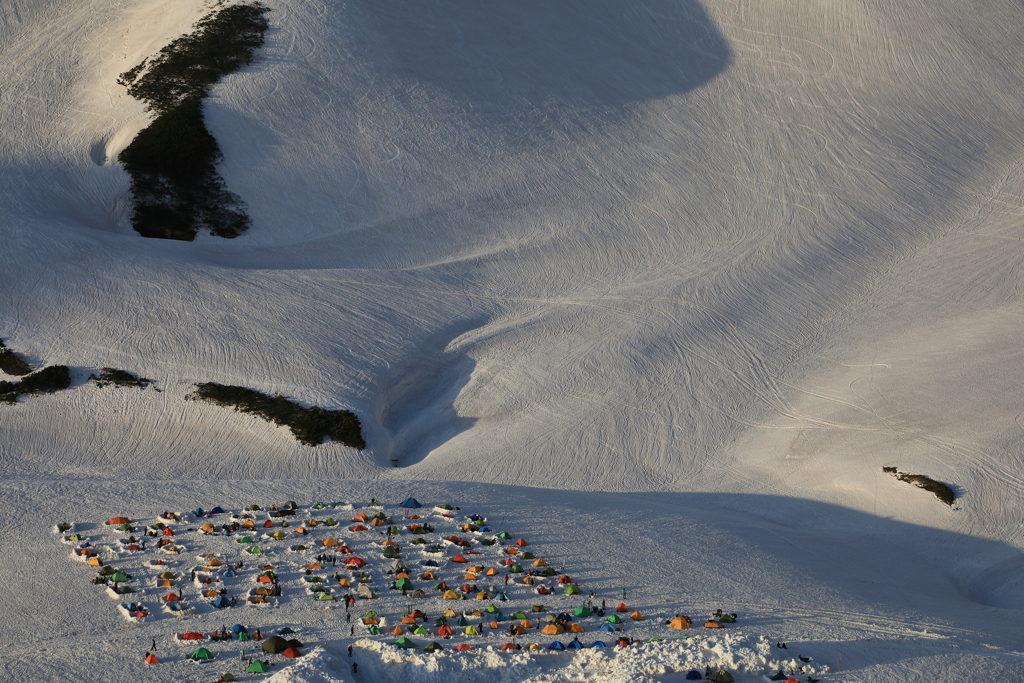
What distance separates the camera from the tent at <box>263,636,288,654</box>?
1056 inches

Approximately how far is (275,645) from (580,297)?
32315 mm

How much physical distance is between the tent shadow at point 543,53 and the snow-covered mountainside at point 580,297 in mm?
280

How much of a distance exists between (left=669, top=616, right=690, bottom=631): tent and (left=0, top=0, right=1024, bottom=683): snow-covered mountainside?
8.00 feet

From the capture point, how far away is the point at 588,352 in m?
52.1

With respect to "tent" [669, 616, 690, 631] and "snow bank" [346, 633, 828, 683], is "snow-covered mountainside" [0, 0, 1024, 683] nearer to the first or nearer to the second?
"snow bank" [346, 633, 828, 683]

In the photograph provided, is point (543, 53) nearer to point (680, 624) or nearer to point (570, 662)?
point (680, 624)

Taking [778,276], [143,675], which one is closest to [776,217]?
[778,276]

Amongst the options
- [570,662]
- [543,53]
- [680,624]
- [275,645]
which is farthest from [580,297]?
[275,645]

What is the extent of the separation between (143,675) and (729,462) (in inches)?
1123

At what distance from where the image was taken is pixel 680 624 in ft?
99.9

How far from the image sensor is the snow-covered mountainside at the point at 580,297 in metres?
37.4

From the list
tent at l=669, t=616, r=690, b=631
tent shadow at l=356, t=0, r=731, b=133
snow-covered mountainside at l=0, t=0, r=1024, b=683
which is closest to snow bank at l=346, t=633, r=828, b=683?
snow-covered mountainside at l=0, t=0, r=1024, b=683

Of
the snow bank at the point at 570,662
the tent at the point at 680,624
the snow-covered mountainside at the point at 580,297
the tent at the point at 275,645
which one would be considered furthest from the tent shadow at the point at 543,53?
the tent at the point at 275,645

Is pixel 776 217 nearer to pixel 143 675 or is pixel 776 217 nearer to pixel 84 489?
pixel 84 489
